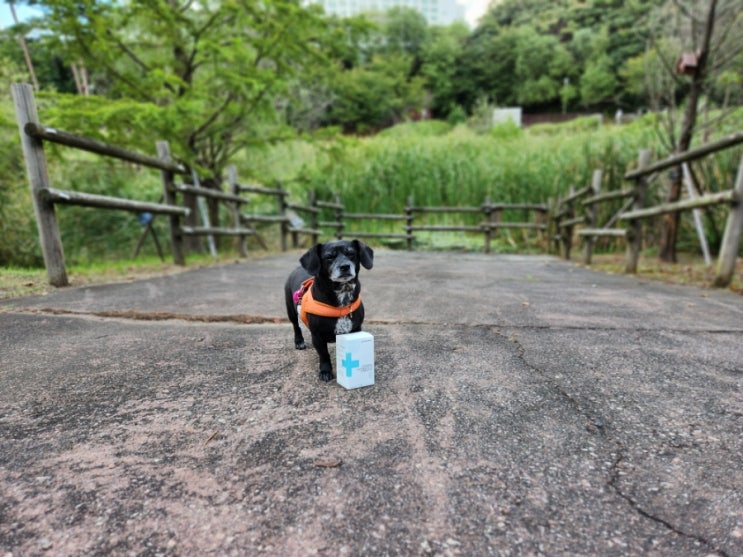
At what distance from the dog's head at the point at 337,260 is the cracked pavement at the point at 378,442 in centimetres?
44

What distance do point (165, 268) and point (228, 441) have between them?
411 centimetres

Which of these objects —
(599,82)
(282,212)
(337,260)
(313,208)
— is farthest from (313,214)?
(599,82)

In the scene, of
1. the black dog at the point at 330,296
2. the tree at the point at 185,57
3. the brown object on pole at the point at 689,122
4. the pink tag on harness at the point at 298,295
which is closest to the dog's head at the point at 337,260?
the black dog at the point at 330,296

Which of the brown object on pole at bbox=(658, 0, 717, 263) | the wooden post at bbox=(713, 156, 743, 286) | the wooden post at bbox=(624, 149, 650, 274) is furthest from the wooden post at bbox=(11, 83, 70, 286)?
the brown object on pole at bbox=(658, 0, 717, 263)

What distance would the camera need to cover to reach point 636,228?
493cm

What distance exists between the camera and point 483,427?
1.32 metres

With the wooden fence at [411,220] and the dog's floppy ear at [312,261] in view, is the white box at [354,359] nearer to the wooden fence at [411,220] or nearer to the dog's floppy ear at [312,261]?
the dog's floppy ear at [312,261]

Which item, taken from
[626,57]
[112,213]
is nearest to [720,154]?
[112,213]

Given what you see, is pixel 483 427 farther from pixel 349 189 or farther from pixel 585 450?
pixel 349 189

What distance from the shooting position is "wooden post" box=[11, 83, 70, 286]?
124 inches

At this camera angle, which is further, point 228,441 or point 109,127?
point 109,127

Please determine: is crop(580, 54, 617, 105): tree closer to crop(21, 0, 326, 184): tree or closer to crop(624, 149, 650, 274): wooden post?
crop(624, 149, 650, 274): wooden post

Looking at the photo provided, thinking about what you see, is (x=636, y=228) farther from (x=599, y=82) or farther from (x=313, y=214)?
(x=599, y=82)

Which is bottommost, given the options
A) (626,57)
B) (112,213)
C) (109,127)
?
(112,213)
